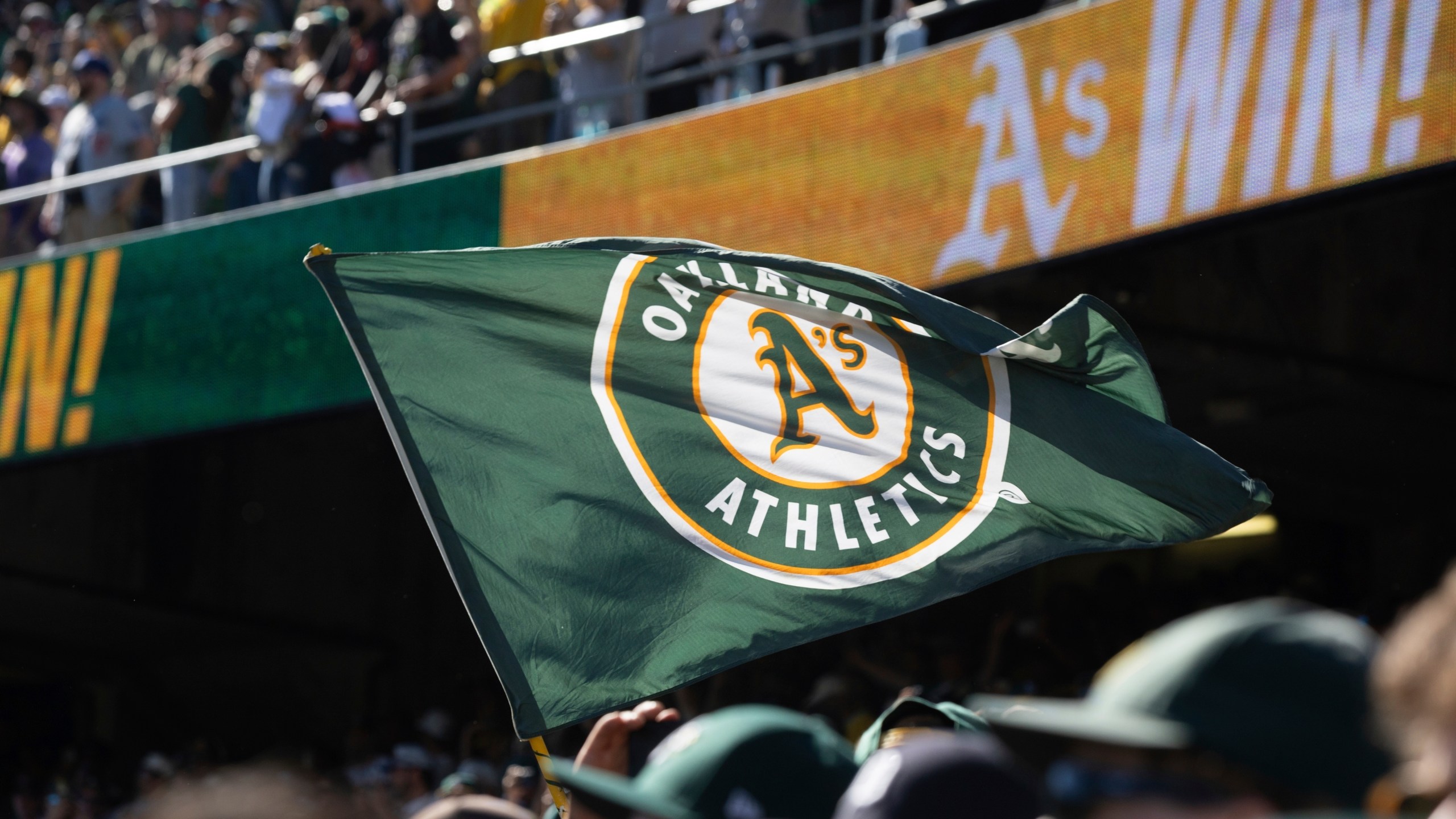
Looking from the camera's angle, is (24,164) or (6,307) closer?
(6,307)

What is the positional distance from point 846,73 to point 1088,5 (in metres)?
1.33

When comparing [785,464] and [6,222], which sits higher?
[6,222]

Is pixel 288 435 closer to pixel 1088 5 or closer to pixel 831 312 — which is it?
pixel 1088 5

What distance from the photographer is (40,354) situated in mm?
11266

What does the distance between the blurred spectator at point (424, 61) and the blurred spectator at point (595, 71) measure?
63 centimetres

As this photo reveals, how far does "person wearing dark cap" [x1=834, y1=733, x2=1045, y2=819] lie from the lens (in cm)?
207

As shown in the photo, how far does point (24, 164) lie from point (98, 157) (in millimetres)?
1063

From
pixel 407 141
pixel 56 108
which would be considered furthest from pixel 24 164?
pixel 407 141

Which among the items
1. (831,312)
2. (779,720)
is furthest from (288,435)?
(779,720)

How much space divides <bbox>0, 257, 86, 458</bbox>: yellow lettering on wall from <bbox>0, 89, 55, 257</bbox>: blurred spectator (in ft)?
1.59

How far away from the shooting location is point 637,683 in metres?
4.00

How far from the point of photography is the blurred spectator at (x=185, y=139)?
10.9m

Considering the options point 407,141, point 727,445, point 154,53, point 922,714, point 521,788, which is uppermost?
point 154,53

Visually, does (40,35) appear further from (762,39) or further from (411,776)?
(762,39)
